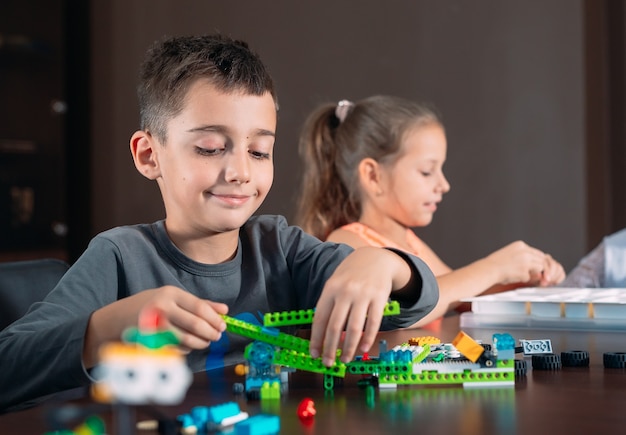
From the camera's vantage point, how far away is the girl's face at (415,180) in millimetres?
1980

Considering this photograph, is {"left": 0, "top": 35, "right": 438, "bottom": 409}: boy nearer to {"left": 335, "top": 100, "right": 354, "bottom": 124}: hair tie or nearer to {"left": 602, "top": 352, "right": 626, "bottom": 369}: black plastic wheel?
{"left": 602, "top": 352, "right": 626, "bottom": 369}: black plastic wheel

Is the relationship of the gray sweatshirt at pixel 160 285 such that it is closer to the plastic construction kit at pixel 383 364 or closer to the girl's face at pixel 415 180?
the plastic construction kit at pixel 383 364

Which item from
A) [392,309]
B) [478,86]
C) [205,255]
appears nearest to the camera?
[392,309]

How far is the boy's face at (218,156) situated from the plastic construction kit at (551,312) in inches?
16.7

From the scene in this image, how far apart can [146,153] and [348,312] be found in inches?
20.9

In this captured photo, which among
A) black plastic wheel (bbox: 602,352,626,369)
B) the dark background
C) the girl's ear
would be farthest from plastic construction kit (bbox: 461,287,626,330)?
the dark background

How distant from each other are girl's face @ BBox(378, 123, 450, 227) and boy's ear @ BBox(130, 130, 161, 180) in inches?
35.7

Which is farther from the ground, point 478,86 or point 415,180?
point 478,86

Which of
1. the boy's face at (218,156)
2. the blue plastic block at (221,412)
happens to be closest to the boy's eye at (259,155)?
the boy's face at (218,156)

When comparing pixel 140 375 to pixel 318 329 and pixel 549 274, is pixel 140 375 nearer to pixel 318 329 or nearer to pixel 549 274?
pixel 318 329

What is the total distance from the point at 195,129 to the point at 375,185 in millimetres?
1015

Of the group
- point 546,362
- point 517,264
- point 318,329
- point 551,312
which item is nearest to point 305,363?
point 318,329

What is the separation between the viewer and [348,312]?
751 mm

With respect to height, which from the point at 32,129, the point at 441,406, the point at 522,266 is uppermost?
the point at 32,129
